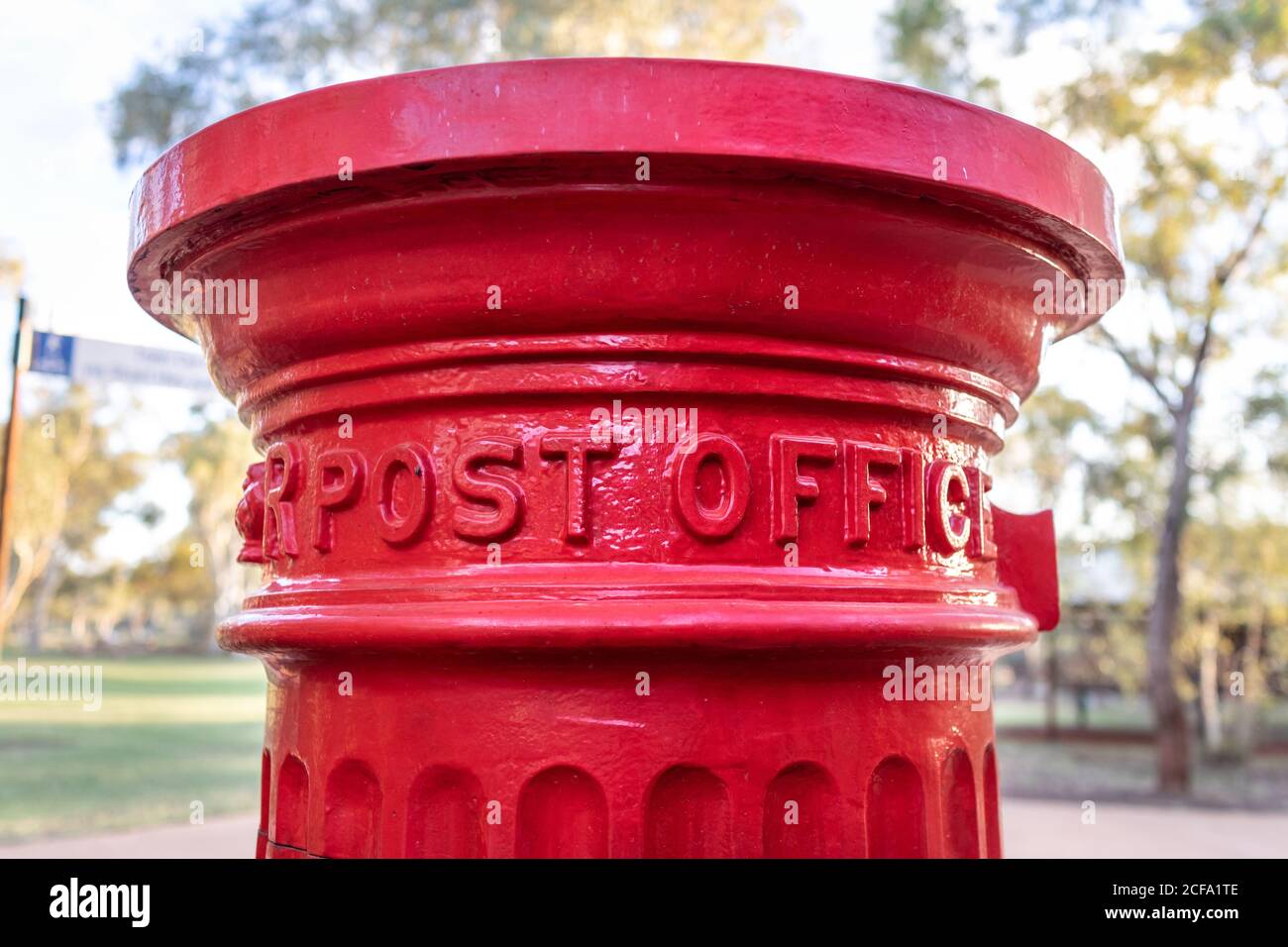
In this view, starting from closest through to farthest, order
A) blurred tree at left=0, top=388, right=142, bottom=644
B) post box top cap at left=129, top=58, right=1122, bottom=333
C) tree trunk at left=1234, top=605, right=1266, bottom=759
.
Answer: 1. post box top cap at left=129, top=58, right=1122, bottom=333
2. tree trunk at left=1234, top=605, right=1266, bottom=759
3. blurred tree at left=0, top=388, right=142, bottom=644

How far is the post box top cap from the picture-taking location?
738 millimetres

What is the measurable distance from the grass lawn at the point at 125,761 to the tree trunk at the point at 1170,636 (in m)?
7.36

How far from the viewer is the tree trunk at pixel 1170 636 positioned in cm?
932

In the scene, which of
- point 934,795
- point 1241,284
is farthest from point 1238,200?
point 934,795

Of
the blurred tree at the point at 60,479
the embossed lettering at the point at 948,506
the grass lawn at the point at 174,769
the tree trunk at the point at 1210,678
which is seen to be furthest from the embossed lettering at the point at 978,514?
the blurred tree at the point at 60,479

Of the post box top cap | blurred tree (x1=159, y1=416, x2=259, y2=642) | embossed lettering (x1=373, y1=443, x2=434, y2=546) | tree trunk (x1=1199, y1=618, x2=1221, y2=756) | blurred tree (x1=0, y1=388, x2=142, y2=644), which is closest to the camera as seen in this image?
the post box top cap

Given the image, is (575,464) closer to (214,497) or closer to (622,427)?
(622,427)

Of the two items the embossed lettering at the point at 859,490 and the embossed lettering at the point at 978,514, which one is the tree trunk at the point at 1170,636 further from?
the embossed lettering at the point at 859,490

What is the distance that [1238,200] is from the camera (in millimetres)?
8664

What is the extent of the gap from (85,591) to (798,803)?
4046 cm

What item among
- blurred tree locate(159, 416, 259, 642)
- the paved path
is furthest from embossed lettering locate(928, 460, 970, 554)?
blurred tree locate(159, 416, 259, 642)

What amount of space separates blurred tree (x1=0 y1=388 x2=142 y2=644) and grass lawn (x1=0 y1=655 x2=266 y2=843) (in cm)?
227

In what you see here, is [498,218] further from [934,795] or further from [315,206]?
[934,795]

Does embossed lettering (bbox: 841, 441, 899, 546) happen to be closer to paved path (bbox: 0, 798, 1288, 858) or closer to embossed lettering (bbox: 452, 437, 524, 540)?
embossed lettering (bbox: 452, 437, 524, 540)
